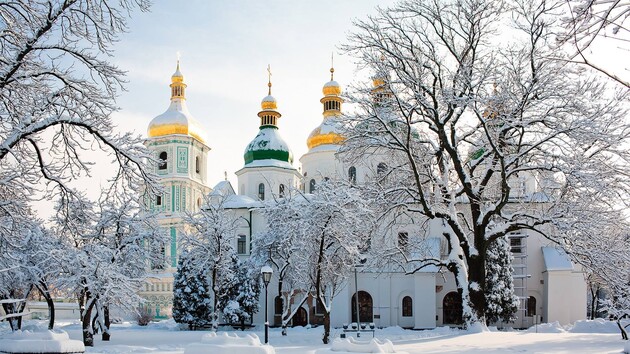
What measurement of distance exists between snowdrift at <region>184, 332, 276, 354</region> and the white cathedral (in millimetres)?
17650

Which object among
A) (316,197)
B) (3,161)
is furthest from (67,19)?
(316,197)

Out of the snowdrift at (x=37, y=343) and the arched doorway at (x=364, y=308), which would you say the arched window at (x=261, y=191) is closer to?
the arched doorway at (x=364, y=308)

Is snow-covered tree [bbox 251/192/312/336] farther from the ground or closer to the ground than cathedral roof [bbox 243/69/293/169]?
closer to the ground

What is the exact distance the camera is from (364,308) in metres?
42.2

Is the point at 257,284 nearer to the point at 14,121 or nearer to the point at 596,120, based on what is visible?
the point at 596,120

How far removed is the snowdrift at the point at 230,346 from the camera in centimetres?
1355

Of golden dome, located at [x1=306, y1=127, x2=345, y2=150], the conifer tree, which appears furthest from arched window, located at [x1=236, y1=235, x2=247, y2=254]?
the conifer tree

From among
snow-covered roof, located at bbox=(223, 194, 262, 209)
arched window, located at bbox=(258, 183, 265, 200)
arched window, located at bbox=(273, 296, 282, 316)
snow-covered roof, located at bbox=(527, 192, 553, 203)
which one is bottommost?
arched window, located at bbox=(273, 296, 282, 316)

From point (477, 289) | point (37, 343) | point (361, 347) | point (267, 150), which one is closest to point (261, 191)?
point (267, 150)

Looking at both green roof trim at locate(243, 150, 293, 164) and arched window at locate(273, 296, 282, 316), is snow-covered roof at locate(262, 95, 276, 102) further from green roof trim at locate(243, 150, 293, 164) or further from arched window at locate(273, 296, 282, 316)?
arched window at locate(273, 296, 282, 316)

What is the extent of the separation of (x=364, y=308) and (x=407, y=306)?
2477 mm

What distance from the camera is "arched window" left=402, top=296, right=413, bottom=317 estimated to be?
41469 mm

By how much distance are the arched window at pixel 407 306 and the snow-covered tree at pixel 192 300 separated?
10888 mm

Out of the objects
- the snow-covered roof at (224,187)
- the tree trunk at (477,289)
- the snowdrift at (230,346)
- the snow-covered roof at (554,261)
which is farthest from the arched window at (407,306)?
the snowdrift at (230,346)
